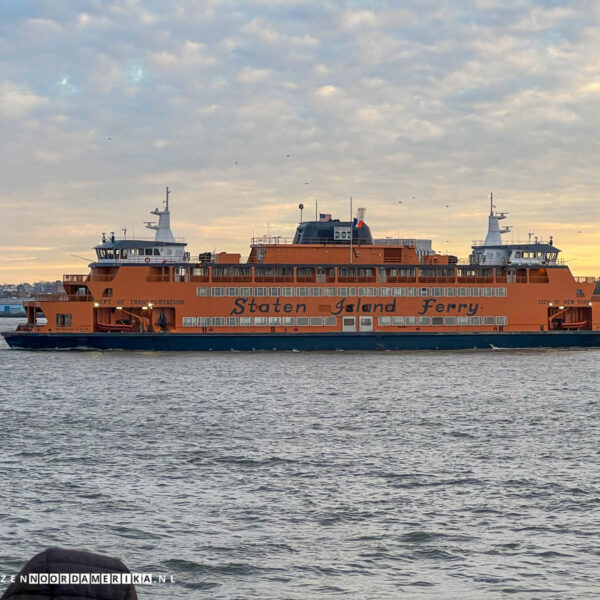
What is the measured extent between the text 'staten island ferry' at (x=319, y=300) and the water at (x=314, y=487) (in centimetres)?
1821

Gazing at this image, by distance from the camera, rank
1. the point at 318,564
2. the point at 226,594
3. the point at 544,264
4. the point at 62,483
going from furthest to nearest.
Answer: the point at 544,264 < the point at 62,483 < the point at 318,564 < the point at 226,594

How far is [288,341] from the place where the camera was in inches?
2306

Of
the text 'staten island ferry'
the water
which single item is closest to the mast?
the text 'staten island ferry'

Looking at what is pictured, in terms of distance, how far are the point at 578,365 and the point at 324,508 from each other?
39.5m

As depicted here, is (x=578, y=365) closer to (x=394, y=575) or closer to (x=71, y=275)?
(x=71, y=275)

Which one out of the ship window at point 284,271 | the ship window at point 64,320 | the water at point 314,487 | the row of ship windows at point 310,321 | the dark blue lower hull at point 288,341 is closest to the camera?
the water at point 314,487

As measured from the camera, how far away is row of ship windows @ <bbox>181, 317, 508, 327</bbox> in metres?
59.2

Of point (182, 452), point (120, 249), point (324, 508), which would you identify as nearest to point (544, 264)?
point (120, 249)

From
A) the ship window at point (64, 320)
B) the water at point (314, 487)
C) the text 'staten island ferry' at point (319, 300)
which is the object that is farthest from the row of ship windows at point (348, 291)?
the water at point (314, 487)

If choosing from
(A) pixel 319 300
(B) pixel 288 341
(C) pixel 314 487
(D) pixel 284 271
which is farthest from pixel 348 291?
(C) pixel 314 487

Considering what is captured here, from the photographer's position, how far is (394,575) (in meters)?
13.6

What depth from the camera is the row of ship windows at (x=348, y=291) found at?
59.3 meters

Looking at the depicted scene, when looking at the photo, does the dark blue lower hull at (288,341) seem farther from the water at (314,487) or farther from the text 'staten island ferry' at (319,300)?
the water at (314,487)

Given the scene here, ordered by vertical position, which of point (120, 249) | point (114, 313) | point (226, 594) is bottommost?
point (226, 594)
